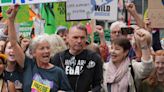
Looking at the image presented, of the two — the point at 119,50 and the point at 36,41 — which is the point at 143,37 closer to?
the point at 119,50

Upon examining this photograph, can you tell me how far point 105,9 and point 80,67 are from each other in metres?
2.55

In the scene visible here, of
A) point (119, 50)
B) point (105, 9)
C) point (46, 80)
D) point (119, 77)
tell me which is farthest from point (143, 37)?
point (105, 9)

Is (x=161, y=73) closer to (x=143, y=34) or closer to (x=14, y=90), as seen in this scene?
(x=143, y=34)

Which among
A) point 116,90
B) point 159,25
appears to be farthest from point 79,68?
point 159,25

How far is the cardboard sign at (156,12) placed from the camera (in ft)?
24.1

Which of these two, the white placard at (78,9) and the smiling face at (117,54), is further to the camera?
the white placard at (78,9)

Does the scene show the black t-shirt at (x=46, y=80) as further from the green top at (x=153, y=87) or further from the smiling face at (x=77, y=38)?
the green top at (x=153, y=87)

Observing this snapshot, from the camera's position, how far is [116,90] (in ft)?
16.2

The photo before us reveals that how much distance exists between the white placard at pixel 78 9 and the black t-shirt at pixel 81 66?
243cm

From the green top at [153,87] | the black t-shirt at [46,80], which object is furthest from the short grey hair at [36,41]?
the green top at [153,87]

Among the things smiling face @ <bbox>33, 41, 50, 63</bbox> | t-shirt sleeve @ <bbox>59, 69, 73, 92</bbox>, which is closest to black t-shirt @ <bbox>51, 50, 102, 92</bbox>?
t-shirt sleeve @ <bbox>59, 69, 73, 92</bbox>

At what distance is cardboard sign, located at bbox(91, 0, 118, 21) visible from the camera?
7457mm

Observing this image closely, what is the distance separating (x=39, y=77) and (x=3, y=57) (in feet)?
2.26

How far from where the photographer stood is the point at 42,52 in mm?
4816
